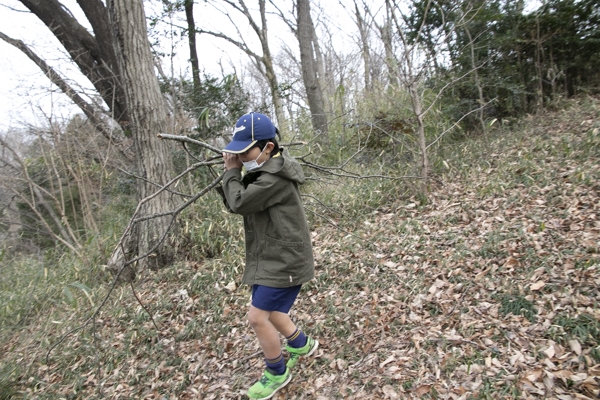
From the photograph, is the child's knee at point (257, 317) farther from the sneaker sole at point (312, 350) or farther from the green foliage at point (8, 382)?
the green foliage at point (8, 382)

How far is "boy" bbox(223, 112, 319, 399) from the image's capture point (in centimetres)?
219

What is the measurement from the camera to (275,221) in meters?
2.26

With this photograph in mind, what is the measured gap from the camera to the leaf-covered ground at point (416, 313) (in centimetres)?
237

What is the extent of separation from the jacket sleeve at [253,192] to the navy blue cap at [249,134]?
0.53ft

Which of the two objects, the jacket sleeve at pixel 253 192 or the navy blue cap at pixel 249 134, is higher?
the navy blue cap at pixel 249 134

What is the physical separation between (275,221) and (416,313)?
60.7 inches

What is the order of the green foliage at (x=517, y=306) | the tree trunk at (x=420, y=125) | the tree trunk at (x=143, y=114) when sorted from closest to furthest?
the green foliage at (x=517, y=306) → the tree trunk at (x=143, y=114) → the tree trunk at (x=420, y=125)

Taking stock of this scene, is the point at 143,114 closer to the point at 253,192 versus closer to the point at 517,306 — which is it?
the point at 253,192

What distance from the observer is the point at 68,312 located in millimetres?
4336

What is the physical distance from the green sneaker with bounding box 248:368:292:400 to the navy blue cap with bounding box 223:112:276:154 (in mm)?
1508

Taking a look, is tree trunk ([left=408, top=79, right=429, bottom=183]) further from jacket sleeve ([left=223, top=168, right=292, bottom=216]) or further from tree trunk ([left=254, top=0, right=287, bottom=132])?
tree trunk ([left=254, top=0, right=287, bottom=132])

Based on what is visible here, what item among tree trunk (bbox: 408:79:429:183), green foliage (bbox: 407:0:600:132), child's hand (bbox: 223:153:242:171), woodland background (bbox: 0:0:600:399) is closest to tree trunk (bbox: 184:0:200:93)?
woodland background (bbox: 0:0:600:399)

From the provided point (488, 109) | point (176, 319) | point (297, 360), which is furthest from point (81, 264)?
point (488, 109)

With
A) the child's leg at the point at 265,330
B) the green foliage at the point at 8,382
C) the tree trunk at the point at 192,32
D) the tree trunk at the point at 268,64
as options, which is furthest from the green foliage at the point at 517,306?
the tree trunk at the point at 192,32
